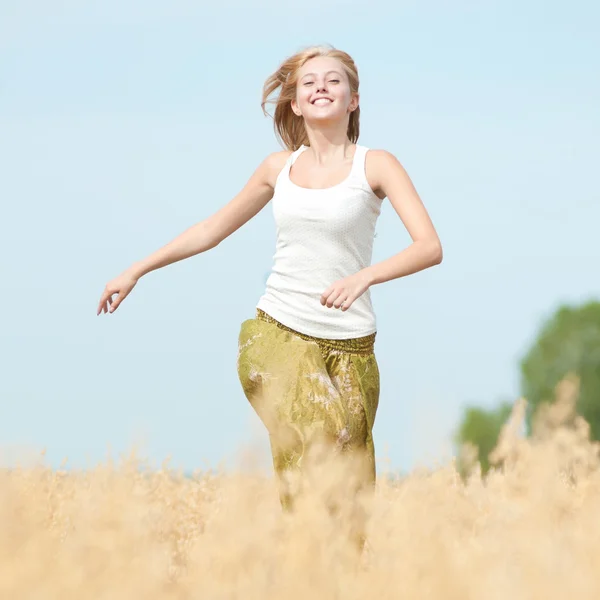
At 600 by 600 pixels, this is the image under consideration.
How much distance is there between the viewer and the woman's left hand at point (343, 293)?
Result: 3.94 m

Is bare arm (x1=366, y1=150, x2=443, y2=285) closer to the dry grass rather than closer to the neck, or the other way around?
the neck

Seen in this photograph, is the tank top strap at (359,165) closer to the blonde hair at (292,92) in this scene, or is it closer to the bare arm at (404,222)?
the bare arm at (404,222)

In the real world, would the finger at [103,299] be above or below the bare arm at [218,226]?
→ below

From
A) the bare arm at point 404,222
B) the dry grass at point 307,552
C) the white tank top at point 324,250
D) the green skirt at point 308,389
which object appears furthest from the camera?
the white tank top at point 324,250

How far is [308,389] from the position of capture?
4.54 meters

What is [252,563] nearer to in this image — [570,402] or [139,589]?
[139,589]

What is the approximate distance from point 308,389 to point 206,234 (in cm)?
111

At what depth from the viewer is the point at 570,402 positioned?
3332 mm

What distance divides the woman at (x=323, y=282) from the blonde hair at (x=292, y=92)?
3 centimetres

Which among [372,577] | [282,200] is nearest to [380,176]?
[282,200]

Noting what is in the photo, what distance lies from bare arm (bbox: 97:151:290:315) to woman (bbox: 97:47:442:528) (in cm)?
22

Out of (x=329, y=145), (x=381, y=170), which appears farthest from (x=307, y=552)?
(x=329, y=145)

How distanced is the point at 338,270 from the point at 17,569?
2383 mm

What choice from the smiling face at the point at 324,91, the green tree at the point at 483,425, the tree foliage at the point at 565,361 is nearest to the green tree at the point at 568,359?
the tree foliage at the point at 565,361
